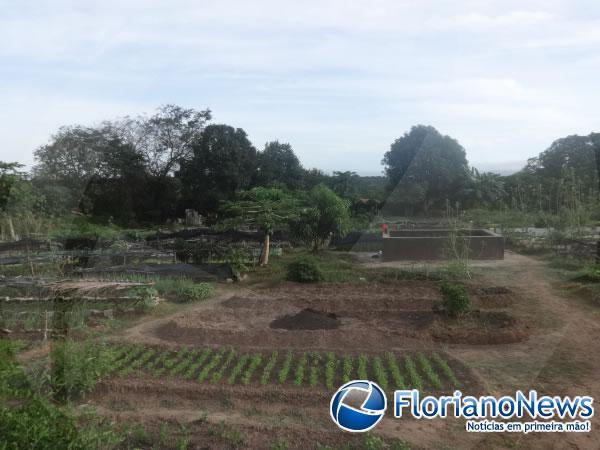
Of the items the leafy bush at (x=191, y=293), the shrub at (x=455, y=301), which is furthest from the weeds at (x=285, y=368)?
the leafy bush at (x=191, y=293)

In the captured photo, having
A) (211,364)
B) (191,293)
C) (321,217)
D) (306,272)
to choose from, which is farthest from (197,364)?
(321,217)

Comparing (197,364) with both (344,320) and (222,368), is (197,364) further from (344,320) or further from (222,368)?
(344,320)

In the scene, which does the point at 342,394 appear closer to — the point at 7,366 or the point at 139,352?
the point at 139,352

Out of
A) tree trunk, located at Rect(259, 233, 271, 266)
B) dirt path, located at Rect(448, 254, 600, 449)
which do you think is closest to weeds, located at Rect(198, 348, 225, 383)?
dirt path, located at Rect(448, 254, 600, 449)

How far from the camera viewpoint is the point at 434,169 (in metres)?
19.6

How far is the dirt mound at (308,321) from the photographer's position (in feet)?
24.1

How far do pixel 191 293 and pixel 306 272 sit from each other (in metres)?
2.48

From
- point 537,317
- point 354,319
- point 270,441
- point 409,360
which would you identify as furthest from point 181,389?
point 537,317

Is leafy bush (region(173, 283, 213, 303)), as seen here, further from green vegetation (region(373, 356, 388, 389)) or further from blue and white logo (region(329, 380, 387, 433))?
blue and white logo (region(329, 380, 387, 433))

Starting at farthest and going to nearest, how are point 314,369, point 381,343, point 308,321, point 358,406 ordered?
point 308,321 → point 381,343 → point 314,369 → point 358,406

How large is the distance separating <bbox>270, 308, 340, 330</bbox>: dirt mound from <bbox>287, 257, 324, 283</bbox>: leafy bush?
2142 millimetres

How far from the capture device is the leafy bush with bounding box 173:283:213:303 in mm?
9039

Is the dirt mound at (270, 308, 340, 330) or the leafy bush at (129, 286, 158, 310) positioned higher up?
the leafy bush at (129, 286, 158, 310)

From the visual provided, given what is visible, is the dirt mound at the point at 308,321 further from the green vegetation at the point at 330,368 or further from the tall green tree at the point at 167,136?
the tall green tree at the point at 167,136
